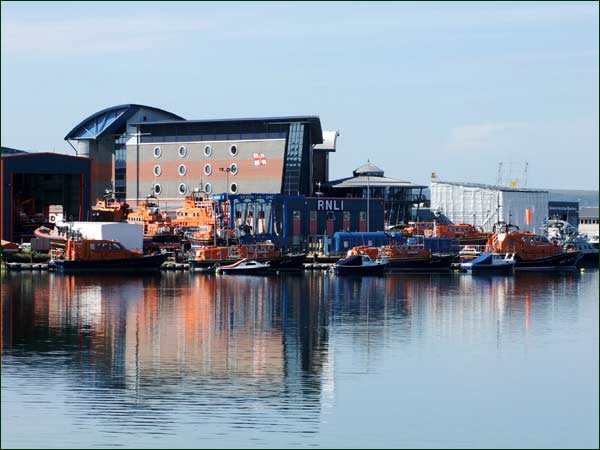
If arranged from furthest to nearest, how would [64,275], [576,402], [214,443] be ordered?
1. [64,275]
2. [576,402]
3. [214,443]

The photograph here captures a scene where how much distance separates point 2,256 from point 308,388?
242ft

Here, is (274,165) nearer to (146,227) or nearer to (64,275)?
(146,227)

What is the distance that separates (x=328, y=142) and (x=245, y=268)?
155ft

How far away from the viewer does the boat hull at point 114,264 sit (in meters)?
106

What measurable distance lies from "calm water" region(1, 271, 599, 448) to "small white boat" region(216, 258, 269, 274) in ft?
81.4

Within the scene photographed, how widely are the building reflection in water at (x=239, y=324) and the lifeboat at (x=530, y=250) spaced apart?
43.7 feet

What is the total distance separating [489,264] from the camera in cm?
10894

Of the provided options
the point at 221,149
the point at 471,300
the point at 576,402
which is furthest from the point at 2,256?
the point at 576,402

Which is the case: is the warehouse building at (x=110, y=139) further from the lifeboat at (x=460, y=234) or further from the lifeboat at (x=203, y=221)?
the lifeboat at (x=460, y=234)

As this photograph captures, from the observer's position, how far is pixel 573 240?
125 metres

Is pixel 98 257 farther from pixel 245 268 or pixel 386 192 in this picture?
pixel 386 192

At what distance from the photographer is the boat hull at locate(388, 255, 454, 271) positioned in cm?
10988

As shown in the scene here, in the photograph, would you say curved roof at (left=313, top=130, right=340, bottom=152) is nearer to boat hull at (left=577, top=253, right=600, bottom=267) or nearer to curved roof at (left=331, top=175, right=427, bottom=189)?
curved roof at (left=331, top=175, right=427, bottom=189)

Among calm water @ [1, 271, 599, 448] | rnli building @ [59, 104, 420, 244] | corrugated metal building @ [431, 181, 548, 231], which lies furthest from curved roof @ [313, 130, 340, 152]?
calm water @ [1, 271, 599, 448]
